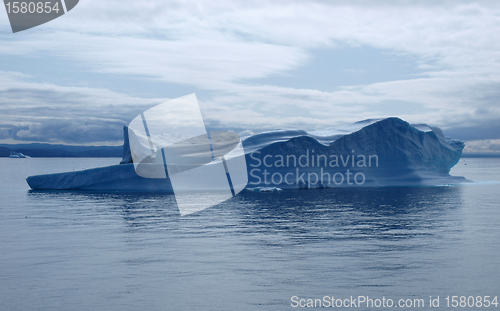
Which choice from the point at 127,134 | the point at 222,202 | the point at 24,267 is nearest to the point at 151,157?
the point at 127,134

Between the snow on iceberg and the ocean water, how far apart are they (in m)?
8.87

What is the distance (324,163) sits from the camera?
26.0m

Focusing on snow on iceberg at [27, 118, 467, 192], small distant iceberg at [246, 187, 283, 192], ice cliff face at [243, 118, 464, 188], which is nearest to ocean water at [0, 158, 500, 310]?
small distant iceberg at [246, 187, 283, 192]

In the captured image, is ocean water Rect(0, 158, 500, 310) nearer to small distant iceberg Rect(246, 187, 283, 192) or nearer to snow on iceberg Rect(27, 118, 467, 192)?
small distant iceberg Rect(246, 187, 283, 192)

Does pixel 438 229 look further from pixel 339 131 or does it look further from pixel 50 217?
pixel 339 131

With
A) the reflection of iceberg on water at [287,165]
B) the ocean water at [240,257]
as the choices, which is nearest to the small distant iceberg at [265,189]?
the reflection of iceberg on water at [287,165]

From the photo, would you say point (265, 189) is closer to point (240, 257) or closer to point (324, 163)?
point (324, 163)

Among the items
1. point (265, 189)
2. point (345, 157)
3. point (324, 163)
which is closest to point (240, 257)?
point (265, 189)

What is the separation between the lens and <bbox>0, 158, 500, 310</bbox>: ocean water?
21.0ft

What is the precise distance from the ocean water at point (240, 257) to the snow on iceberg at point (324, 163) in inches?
349

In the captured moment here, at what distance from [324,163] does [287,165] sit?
2.53 meters

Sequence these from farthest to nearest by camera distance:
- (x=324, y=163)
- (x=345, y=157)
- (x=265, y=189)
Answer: (x=345, y=157)
(x=324, y=163)
(x=265, y=189)

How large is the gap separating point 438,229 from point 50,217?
42.6ft

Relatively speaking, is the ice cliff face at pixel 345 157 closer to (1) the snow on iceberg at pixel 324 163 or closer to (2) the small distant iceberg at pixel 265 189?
(1) the snow on iceberg at pixel 324 163
